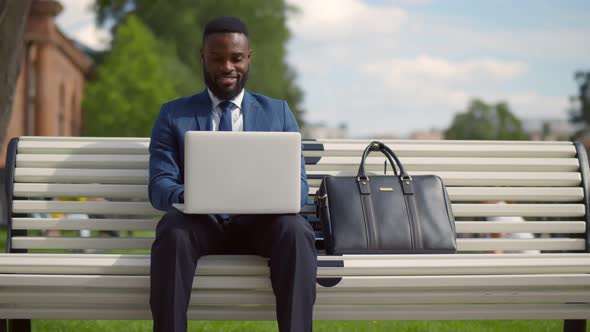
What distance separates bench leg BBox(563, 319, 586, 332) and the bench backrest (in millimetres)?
365

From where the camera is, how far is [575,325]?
4215mm

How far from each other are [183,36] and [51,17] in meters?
5.00

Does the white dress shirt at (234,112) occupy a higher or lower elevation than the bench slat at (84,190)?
higher

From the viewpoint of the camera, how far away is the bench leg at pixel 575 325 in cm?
419

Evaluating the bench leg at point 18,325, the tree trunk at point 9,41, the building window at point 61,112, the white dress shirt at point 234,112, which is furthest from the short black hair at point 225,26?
the building window at point 61,112

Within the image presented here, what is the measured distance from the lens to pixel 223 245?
3590mm

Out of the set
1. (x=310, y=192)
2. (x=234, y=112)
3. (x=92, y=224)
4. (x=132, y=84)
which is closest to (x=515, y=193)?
(x=310, y=192)

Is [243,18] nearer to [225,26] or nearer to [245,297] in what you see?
[225,26]

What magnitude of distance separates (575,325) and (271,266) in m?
1.79

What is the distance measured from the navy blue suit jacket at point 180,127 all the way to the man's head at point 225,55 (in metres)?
0.08

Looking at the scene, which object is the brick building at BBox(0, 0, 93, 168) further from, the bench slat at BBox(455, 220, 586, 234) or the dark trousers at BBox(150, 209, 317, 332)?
the dark trousers at BBox(150, 209, 317, 332)

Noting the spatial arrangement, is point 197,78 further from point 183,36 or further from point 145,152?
point 145,152

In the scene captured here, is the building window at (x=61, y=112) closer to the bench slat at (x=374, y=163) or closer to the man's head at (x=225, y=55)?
the bench slat at (x=374, y=163)

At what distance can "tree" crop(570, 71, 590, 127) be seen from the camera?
332 feet
